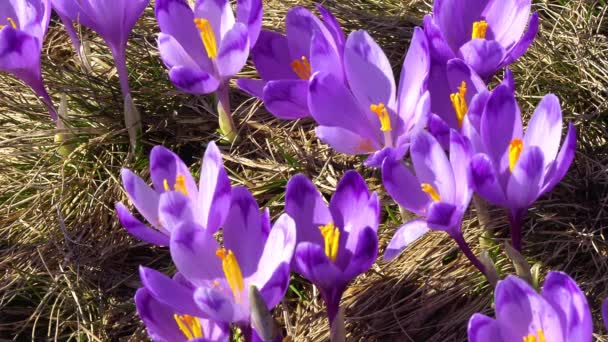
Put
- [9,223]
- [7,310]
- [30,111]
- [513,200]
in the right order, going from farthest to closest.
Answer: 1. [30,111]
2. [9,223]
3. [7,310]
4. [513,200]

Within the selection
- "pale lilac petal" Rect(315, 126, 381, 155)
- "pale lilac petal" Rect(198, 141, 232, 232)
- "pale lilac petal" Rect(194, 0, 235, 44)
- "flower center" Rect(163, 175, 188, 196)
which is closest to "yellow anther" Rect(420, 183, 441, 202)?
"pale lilac petal" Rect(315, 126, 381, 155)

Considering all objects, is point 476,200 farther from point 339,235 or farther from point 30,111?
Answer: point 30,111

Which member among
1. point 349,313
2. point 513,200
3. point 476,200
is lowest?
point 349,313

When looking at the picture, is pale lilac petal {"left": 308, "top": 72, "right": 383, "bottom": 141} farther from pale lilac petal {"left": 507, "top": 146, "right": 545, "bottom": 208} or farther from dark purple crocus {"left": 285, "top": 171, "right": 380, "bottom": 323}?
pale lilac petal {"left": 507, "top": 146, "right": 545, "bottom": 208}

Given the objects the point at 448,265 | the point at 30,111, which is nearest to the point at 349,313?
the point at 448,265

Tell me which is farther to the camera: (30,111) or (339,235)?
(30,111)

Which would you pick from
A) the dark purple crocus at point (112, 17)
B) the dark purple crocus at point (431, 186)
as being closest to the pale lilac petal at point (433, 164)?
the dark purple crocus at point (431, 186)

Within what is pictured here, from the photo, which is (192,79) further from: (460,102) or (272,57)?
(460,102)
